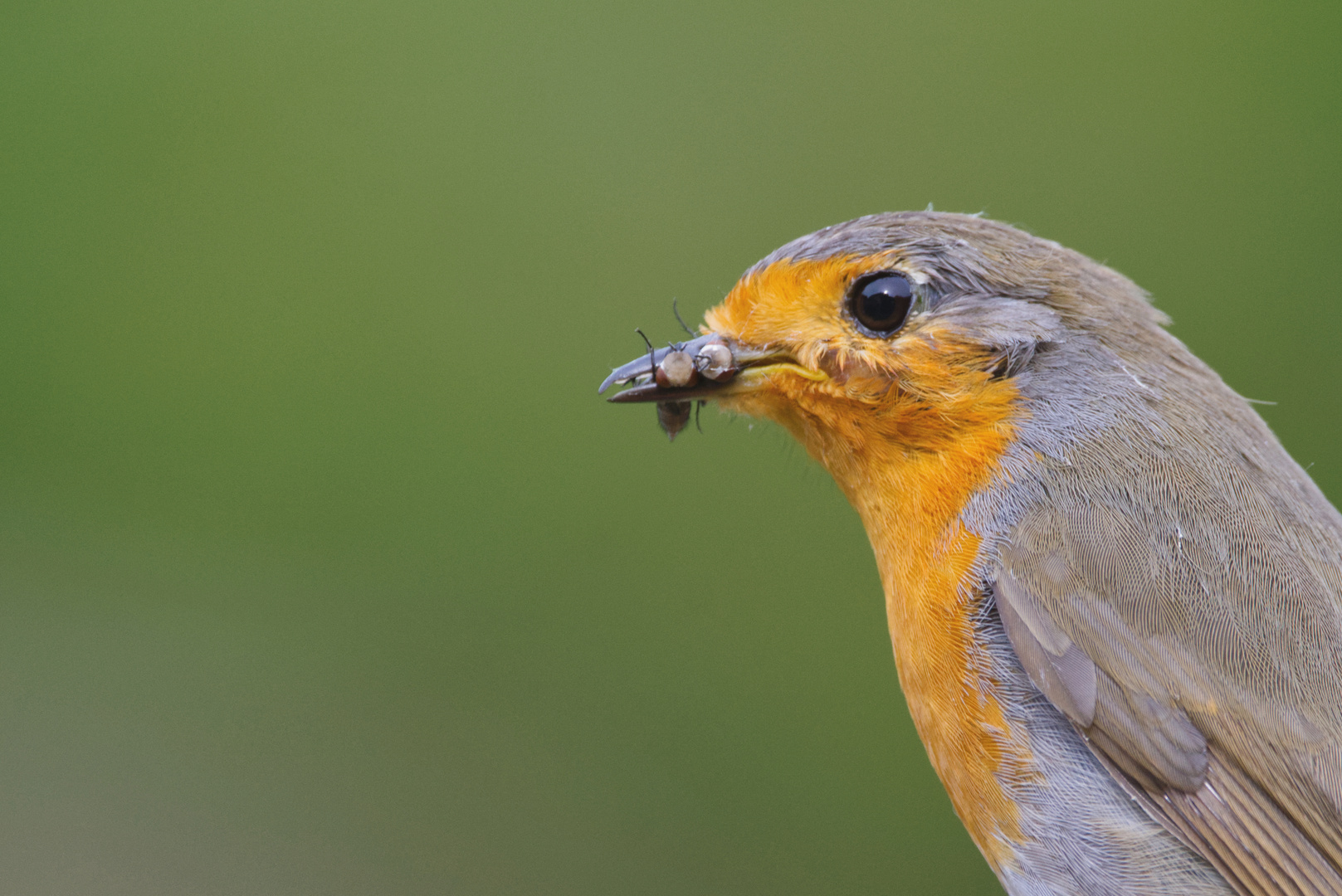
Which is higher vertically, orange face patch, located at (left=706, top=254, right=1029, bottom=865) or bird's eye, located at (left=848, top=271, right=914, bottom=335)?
bird's eye, located at (left=848, top=271, right=914, bottom=335)

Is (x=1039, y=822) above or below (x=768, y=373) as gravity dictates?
below

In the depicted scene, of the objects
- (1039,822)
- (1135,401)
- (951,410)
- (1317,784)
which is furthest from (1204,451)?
(1039,822)

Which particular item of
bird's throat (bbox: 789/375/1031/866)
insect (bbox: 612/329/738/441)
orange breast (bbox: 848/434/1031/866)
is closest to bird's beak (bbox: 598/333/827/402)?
insect (bbox: 612/329/738/441)

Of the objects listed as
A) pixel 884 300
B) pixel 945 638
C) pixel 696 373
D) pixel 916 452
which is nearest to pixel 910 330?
pixel 884 300

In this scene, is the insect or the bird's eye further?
the insect

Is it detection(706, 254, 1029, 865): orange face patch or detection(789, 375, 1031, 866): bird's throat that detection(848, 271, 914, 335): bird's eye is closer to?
detection(706, 254, 1029, 865): orange face patch

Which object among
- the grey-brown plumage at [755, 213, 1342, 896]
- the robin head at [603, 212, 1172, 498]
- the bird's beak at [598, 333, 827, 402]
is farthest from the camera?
the bird's beak at [598, 333, 827, 402]

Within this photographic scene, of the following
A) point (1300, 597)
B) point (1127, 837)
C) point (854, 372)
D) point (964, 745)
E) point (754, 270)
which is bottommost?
point (1127, 837)

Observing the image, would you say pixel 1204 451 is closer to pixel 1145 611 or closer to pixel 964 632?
pixel 1145 611

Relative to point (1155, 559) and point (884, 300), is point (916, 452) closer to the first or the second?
point (884, 300)
